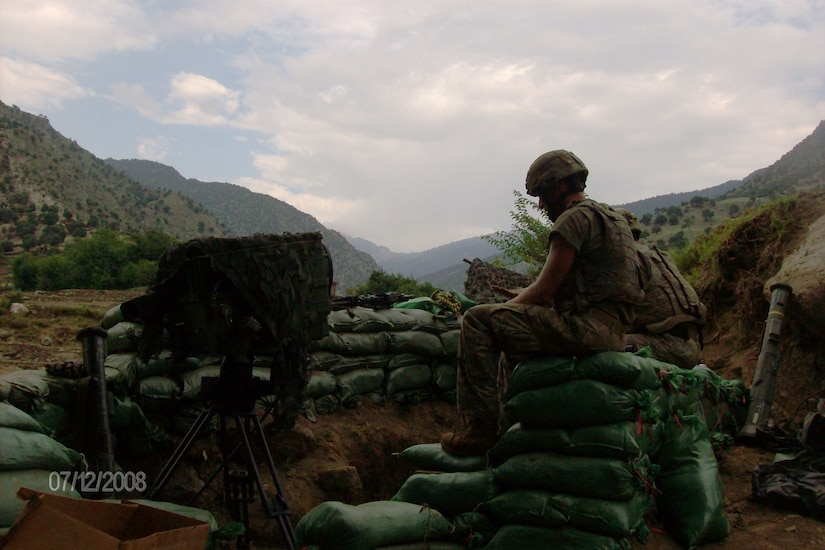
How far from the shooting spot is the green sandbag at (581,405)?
2990mm

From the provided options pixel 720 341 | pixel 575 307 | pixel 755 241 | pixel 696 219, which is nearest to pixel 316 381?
pixel 575 307

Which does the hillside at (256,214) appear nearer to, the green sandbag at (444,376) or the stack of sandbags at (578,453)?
the green sandbag at (444,376)

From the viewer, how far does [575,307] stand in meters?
3.18

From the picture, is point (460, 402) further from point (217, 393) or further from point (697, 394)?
point (697, 394)

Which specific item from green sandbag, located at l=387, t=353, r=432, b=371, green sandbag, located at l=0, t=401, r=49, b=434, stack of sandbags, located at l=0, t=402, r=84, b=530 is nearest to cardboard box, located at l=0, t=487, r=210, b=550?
stack of sandbags, located at l=0, t=402, r=84, b=530

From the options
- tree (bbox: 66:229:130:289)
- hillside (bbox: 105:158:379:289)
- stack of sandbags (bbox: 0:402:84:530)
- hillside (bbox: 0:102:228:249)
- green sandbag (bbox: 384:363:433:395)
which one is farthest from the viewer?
hillside (bbox: 105:158:379:289)

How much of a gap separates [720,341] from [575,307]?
4.29 meters

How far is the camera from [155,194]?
5872cm

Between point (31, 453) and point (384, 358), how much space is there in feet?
10.5

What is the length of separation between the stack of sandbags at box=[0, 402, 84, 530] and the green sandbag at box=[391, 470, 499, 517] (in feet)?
5.21

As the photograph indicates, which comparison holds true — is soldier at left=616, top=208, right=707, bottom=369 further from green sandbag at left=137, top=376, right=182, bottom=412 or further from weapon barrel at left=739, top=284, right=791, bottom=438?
green sandbag at left=137, top=376, right=182, bottom=412

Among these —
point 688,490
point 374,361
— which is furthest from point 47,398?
point 688,490

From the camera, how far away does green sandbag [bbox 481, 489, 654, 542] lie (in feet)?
9.27

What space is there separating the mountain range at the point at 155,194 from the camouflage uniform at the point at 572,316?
15.8 metres
